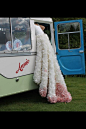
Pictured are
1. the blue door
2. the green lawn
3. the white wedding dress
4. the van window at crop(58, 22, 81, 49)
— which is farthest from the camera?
the van window at crop(58, 22, 81, 49)

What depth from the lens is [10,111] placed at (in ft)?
13.3

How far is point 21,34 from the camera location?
14.4 ft

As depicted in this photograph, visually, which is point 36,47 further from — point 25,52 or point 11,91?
point 11,91

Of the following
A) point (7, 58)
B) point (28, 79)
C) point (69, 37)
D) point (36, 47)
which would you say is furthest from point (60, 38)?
point (7, 58)

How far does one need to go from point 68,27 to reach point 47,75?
8.06 ft

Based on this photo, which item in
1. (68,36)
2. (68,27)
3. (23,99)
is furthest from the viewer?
(68,36)

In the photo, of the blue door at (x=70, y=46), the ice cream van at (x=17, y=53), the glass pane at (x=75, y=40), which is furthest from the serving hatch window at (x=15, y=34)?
the glass pane at (x=75, y=40)

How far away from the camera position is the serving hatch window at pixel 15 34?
3977mm

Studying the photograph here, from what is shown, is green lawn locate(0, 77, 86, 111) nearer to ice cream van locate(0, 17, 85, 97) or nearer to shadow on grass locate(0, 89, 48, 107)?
shadow on grass locate(0, 89, 48, 107)

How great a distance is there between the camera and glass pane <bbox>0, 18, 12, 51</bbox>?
3936 millimetres

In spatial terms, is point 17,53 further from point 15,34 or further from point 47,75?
point 47,75

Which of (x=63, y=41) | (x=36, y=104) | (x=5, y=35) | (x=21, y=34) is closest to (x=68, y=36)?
(x=63, y=41)

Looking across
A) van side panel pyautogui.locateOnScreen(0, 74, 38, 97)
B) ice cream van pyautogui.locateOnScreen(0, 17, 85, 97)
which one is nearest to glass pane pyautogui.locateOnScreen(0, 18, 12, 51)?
ice cream van pyautogui.locateOnScreen(0, 17, 85, 97)

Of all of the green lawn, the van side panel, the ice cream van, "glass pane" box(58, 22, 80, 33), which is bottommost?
the green lawn
